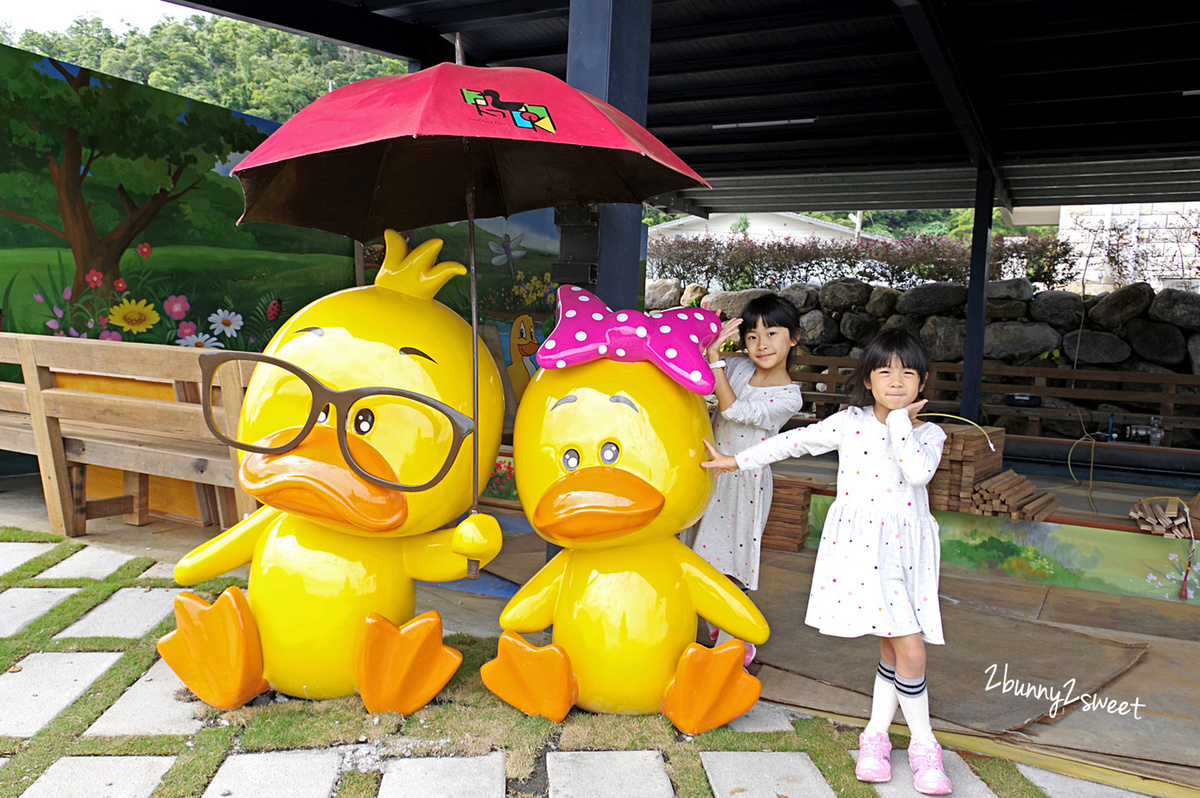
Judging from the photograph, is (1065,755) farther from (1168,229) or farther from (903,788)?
(1168,229)

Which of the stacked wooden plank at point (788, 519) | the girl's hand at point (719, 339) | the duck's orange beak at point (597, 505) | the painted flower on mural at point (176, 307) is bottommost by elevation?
the stacked wooden plank at point (788, 519)

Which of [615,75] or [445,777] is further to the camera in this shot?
[615,75]

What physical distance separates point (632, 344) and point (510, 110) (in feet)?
2.64

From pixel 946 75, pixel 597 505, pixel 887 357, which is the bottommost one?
pixel 597 505

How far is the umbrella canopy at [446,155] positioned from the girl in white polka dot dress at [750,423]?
670 mm

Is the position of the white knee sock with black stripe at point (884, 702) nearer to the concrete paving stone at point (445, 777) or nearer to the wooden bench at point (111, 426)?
the concrete paving stone at point (445, 777)

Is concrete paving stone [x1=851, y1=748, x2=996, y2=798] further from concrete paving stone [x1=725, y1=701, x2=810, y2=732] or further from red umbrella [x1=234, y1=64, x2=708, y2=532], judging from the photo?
red umbrella [x1=234, y1=64, x2=708, y2=532]

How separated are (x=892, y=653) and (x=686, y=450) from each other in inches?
35.4

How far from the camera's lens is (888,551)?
7.89 feet

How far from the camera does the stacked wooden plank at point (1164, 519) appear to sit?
4.77 m

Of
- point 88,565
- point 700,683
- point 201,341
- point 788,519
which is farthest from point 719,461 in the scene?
point 201,341

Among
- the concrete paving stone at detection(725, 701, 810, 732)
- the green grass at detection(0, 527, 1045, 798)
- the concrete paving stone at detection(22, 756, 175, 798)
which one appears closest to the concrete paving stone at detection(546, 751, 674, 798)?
the green grass at detection(0, 527, 1045, 798)

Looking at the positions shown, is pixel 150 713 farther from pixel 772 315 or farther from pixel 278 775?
pixel 772 315

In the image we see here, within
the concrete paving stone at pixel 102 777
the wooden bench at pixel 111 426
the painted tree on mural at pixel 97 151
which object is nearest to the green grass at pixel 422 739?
the concrete paving stone at pixel 102 777
